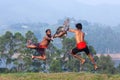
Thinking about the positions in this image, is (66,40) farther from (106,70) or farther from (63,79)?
(63,79)

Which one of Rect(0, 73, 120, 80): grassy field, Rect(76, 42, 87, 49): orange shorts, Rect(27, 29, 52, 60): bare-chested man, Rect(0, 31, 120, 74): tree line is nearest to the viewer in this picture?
Rect(76, 42, 87, 49): orange shorts

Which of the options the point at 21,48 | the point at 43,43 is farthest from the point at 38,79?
the point at 21,48

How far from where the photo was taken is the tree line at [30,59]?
44719 mm

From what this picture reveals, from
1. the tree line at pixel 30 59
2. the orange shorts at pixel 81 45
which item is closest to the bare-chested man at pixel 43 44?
the orange shorts at pixel 81 45

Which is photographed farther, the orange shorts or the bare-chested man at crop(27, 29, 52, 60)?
the bare-chested man at crop(27, 29, 52, 60)

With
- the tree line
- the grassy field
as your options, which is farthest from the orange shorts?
the tree line

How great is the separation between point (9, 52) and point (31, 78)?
1201 inches

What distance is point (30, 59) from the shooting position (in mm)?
44969

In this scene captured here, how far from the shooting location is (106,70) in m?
45.2

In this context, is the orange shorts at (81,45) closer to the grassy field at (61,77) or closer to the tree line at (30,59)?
the grassy field at (61,77)

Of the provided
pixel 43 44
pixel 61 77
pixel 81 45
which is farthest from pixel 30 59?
pixel 81 45

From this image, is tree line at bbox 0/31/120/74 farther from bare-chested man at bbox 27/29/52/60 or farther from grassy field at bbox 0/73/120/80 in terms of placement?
grassy field at bbox 0/73/120/80

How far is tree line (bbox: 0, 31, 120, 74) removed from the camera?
44719 mm

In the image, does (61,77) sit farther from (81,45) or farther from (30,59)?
(30,59)
